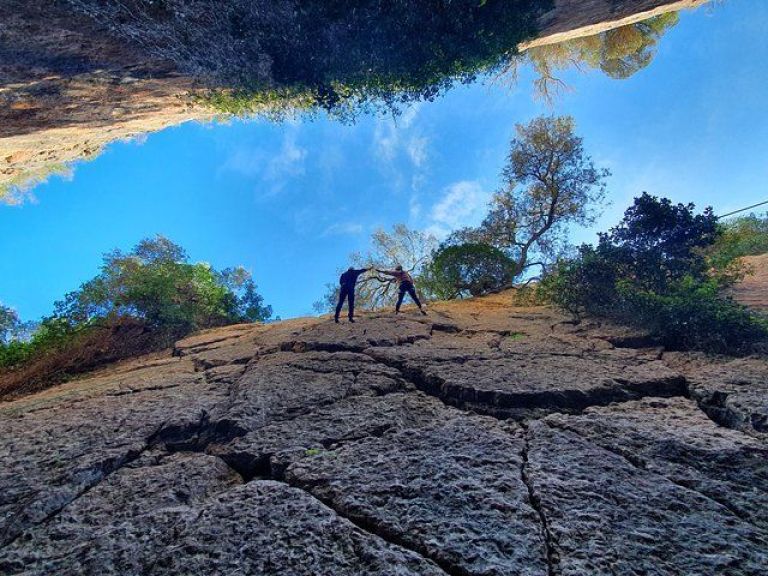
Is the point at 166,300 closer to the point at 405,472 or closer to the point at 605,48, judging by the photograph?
the point at 405,472

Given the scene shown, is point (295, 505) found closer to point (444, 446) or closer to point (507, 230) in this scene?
point (444, 446)

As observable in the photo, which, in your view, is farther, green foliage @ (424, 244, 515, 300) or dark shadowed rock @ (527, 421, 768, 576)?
green foliage @ (424, 244, 515, 300)

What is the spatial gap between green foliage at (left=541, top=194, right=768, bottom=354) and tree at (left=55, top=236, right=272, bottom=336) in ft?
30.2

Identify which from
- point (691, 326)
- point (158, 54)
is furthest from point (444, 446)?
point (158, 54)

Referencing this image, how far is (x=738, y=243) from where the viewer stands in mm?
8383

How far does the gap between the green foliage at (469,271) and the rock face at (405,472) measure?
31.0ft

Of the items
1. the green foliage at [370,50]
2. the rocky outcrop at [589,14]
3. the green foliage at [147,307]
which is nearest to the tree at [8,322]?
the green foliage at [147,307]

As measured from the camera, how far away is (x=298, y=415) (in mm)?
3174

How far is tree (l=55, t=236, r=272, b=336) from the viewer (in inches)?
352

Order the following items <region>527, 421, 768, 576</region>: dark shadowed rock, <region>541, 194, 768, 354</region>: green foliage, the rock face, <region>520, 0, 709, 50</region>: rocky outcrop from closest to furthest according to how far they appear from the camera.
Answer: <region>527, 421, 768, 576</region>: dark shadowed rock → the rock face → <region>541, 194, 768, 354</region>: green foliage → <region>520, 0, 709, 50</region>: rocky outcrop

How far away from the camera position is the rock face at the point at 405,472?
5.81 ft

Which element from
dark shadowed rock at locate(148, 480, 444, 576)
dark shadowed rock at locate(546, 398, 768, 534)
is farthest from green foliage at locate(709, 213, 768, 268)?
dark shadowed rock at locate(148, 480, 444, 576)

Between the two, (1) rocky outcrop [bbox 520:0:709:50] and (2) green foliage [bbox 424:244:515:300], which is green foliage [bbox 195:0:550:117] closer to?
(1) rocky outcrop [bbox 520:0:709:50]

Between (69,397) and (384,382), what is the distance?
397 cm
